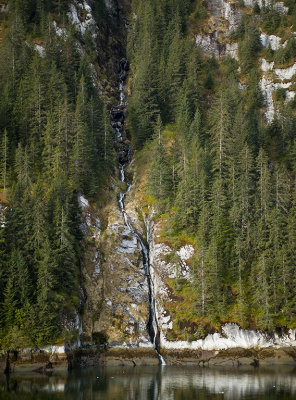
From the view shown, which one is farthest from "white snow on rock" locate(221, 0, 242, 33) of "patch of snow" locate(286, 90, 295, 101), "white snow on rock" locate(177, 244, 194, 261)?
"white snow on rock" locate(177, 244, 194, 261)

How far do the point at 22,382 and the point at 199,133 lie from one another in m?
59.0

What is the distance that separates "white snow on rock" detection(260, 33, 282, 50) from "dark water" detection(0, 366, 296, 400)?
9213 cm

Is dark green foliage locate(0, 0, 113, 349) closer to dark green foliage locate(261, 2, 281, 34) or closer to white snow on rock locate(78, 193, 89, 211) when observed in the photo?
white snow on rock locate(78, 193, 89, 211)

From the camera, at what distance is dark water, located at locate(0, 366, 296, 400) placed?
4425 centimetres

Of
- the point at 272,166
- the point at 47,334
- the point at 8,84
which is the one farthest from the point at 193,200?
the point at 8,84

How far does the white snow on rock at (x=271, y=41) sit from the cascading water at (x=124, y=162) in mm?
41262

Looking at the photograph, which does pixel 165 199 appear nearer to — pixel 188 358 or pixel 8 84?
pixel 188 358

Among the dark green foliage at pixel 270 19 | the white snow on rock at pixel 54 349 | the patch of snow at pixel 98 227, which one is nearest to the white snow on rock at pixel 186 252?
the patch of snow at pixel 98 227

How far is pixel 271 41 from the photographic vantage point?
122812mm

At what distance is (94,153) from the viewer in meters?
89.1

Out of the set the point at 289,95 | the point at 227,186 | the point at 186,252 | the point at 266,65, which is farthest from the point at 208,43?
the point at 186,252

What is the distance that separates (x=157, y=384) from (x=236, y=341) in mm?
18310

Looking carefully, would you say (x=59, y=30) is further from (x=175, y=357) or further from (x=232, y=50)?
(x=175, y=357)

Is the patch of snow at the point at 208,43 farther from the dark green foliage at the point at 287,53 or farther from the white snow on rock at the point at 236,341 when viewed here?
the white snow on rock at the point at 236,341
